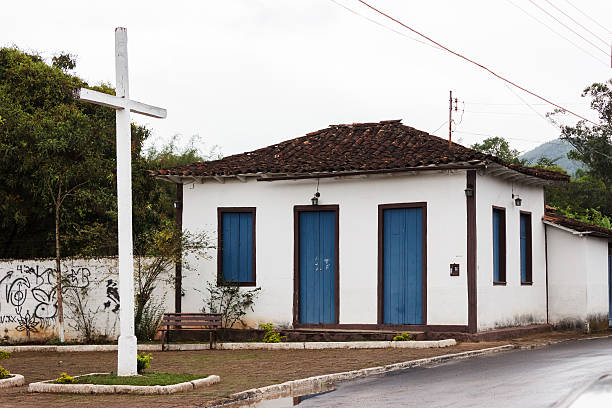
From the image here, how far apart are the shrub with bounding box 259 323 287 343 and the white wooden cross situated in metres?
6.76

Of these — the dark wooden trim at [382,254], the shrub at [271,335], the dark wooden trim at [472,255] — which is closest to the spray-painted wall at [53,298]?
the shrub at [271,335]

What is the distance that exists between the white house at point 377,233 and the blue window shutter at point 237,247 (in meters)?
0.02

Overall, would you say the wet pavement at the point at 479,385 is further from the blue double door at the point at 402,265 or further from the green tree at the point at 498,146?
the green tree at the point at 498,146

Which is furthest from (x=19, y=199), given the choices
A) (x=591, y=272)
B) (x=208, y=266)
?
(x=591, y=272)

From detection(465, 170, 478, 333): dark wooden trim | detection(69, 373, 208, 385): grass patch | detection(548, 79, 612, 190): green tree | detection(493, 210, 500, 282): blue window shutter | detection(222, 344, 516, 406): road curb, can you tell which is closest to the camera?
detection(222, 344, 516, 406): road curb

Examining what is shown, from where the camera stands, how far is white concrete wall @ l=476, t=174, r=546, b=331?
61.0ft

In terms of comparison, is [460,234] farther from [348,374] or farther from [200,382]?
[200,382]

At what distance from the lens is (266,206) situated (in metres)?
20.4

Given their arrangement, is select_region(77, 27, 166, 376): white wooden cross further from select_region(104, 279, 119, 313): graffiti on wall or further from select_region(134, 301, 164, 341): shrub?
select_region(104, 279, 119, 313): graffiti on wall

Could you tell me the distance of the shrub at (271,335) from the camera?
1888cm

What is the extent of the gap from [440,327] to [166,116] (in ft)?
25.9

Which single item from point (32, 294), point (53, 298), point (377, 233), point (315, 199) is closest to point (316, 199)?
point (315, 199)

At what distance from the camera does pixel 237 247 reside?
67.9ft

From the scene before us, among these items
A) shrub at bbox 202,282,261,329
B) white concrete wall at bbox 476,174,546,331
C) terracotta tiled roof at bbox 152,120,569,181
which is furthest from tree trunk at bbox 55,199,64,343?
white concrete wall at bbox 476,174,546,331
